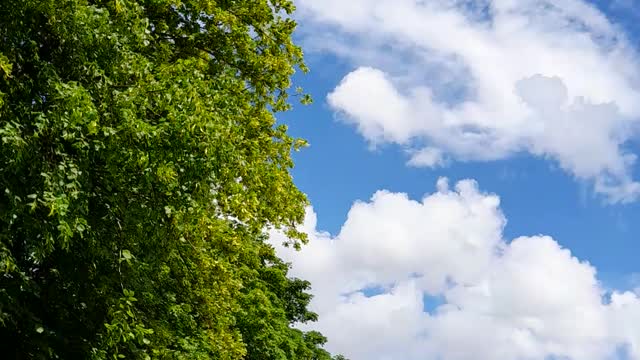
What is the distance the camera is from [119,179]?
12445 mm

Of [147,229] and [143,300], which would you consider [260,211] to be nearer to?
[143,300]

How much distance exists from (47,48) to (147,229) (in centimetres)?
336

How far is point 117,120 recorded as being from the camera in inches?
495

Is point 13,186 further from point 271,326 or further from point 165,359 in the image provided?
point 271,326

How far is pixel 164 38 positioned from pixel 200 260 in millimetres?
5405

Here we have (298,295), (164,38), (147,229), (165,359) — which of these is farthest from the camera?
(298,295)

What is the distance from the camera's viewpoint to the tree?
11.5 metres

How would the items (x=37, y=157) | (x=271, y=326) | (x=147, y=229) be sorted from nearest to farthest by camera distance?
1. (x=37, y=157)
2. (x=147, y=229)
3. (x=271, y=326)

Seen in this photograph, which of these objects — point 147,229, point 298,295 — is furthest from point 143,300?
point 298,295

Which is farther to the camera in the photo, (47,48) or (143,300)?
(143,300)

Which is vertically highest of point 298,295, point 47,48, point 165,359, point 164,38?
point 298,295

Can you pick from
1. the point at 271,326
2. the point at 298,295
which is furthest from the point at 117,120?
the point at 298,295

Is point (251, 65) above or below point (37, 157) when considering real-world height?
above

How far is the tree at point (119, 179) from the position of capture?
37.7 ft
